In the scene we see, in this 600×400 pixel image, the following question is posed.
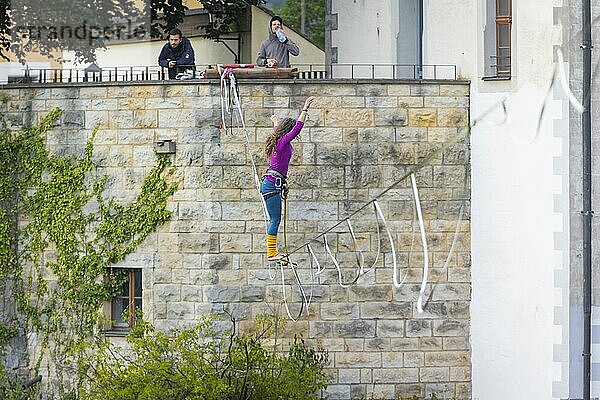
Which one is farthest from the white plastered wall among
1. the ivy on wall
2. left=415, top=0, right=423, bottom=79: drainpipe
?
the ivy on wall

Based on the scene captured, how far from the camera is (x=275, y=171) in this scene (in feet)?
49.0

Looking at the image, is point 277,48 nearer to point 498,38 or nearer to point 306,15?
point 498,38

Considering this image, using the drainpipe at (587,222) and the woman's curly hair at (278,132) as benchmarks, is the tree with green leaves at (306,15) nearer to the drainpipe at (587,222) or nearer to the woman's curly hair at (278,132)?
the woman's curly hair at (278,132)

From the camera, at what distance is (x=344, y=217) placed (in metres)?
16.0

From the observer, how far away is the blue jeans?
1500cm

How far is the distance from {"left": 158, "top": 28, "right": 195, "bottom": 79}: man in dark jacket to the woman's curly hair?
2057 millimetres

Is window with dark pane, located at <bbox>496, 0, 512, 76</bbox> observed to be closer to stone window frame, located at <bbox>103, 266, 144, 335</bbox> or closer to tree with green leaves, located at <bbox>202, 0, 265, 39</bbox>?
stone window frame, located at <bbox>103, 266, 144, 335</bbox>

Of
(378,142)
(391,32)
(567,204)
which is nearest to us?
(567,204)

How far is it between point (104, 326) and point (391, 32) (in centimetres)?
515

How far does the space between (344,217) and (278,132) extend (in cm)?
154

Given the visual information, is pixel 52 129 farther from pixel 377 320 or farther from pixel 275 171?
pixel 377 320

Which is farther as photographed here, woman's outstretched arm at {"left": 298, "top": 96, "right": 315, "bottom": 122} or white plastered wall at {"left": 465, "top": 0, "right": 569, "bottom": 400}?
white plastered wall at {"left": 465, "top": 0, "right": 569, "bottom": 400}

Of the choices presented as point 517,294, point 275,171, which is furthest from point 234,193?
point 517,294

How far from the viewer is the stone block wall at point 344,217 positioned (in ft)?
52.5
